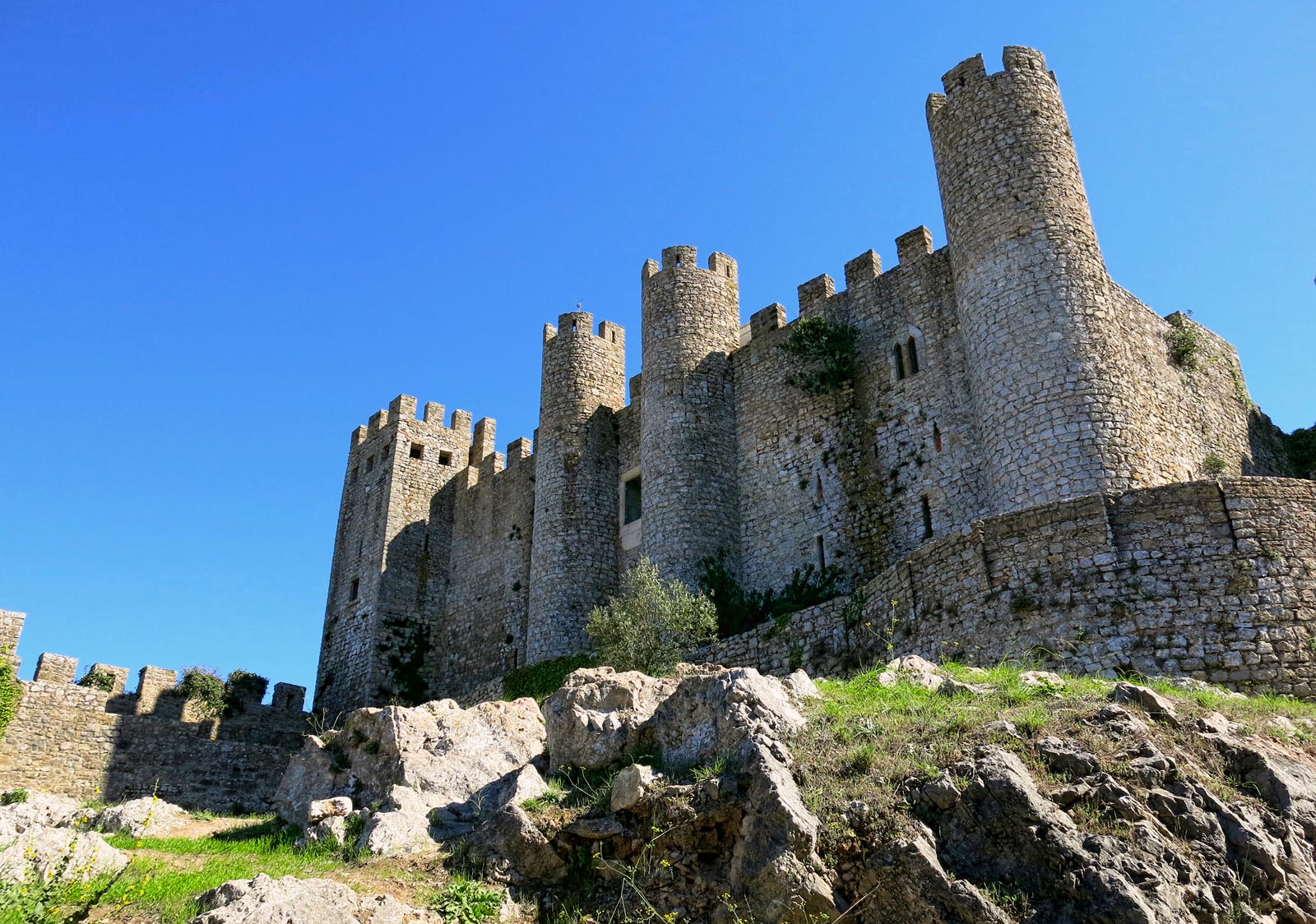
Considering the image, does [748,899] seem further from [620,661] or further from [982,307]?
[982,307]

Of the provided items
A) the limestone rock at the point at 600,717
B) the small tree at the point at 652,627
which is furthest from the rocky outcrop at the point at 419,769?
the small tree at the point at 652,627

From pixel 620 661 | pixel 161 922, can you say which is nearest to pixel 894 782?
pixel 161 922

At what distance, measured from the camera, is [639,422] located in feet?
82.2

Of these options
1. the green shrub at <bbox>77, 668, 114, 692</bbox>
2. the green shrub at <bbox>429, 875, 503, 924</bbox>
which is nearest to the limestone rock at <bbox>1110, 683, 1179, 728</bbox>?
the green shrub at <bbox>429, 875, 503, 924</bbox>

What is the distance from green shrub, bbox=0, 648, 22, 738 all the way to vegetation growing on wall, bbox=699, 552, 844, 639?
45.5 feet

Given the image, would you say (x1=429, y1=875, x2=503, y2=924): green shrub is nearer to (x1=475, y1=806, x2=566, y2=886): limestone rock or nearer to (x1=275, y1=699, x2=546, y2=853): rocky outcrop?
(x1=475, y1=806, x2=566, y2=886): limestone rock

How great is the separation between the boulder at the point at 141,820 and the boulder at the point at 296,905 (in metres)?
3.49

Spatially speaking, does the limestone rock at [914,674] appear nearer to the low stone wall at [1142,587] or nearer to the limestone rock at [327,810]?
the low stone wall at [1142,587]

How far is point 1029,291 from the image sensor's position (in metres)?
16.7

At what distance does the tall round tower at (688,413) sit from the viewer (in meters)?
21.4

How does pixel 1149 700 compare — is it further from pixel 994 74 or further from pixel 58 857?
pixel 994 74

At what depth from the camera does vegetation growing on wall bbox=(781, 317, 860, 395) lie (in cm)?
2138

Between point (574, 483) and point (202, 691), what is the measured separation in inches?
413

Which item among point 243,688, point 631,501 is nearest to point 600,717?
point 631,501
